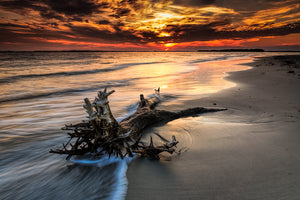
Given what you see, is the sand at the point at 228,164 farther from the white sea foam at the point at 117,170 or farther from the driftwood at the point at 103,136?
the driftwood at the point at 103,136

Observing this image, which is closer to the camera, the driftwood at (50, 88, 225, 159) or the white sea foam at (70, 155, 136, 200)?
the white sea foam at (70, 155, 136, 200)

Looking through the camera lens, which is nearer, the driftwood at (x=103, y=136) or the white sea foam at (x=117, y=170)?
the white sea foam at (x=117, y=170)

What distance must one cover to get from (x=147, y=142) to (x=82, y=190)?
1351 mm

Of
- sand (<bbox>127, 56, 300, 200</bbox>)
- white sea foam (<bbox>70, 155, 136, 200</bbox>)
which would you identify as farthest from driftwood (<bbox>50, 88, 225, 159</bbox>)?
sand (<bbox>127, 56, 300, 200</bbox>)

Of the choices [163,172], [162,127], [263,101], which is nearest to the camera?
Answer: [163,172]

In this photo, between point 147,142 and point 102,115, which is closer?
point 102,115

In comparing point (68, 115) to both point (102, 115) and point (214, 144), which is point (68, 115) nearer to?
point (102, 115)

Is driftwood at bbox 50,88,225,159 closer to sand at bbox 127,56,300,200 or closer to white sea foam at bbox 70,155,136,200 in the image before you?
white sea foam at bbox 70,155,136,200

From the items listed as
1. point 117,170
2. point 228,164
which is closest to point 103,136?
point 117,170

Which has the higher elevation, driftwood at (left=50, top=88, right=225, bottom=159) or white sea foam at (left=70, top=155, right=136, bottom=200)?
driftwood at (left=50, top=88, right=225, bottom=159)

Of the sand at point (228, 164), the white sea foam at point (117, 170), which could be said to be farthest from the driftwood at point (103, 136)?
the sand at point (228, 164)

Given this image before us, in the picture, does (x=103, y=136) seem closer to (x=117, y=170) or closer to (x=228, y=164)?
(x=117, y=170)

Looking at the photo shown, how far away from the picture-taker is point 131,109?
18.4ft

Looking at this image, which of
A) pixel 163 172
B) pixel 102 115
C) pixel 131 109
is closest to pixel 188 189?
pixel 163 172
